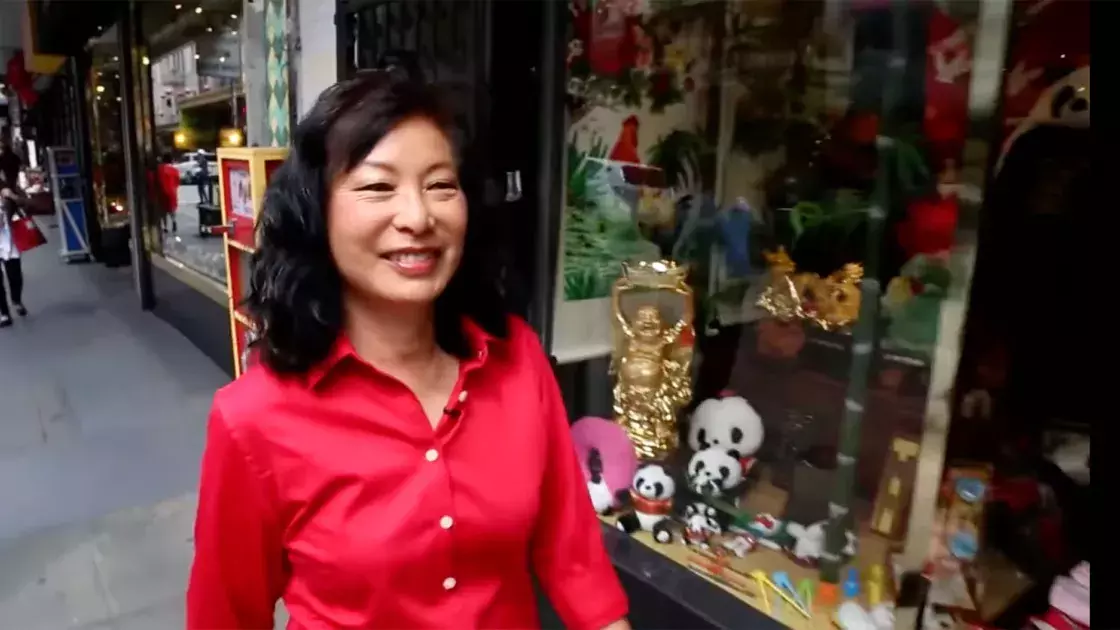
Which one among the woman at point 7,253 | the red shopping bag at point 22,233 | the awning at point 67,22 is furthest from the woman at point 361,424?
the awning at point 67,22

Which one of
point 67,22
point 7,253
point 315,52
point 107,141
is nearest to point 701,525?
point 315,52

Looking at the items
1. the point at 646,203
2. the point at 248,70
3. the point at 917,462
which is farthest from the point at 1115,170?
the point at 248,70

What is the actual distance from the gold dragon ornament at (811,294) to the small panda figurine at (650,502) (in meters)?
0.61

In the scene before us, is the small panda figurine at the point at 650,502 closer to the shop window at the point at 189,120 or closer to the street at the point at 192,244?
the shop window at the point at 189,120

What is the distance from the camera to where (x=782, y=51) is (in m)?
2.50

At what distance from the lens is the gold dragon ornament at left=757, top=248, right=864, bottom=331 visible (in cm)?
221

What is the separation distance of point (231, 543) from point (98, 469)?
298 centimetres

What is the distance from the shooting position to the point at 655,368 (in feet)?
8.53

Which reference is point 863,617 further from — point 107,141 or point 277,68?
point 107,141

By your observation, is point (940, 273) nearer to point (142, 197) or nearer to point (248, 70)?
point (248, 70)

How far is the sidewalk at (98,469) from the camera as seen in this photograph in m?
2.64

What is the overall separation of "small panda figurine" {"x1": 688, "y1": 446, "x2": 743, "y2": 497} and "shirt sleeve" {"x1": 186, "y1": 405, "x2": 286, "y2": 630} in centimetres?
154

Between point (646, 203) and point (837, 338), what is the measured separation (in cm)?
82

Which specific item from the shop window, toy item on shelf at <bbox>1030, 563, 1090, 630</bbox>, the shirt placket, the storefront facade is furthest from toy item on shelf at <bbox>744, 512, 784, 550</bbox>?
the shop window
